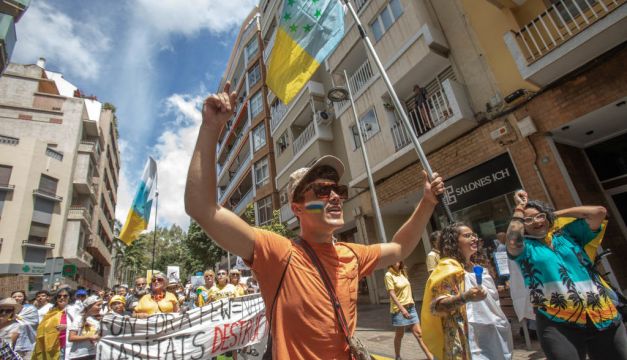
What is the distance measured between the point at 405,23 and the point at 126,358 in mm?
11749

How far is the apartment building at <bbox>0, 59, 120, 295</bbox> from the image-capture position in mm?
22375

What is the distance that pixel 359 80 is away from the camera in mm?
13844

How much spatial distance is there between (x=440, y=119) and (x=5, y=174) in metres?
30.3

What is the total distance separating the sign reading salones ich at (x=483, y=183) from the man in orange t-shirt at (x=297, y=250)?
7886mm

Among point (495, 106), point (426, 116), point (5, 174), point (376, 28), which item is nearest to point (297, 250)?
point (495, 106)

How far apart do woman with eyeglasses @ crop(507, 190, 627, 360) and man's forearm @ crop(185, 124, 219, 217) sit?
2887 mm

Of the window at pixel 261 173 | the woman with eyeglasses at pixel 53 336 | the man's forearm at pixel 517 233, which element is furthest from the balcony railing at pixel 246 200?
the man's forearm at pixel 517 233

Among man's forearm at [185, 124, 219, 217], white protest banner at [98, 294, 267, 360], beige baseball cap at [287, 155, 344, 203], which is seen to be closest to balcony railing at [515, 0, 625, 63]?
beige baseball cap at [287, 155, 344, 203]

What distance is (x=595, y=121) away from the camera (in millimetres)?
7352

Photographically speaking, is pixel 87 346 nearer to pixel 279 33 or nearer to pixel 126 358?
pixel 126 358

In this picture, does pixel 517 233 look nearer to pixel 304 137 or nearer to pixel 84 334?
pixel 84 334

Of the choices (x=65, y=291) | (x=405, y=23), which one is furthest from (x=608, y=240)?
(x=65, y=291)

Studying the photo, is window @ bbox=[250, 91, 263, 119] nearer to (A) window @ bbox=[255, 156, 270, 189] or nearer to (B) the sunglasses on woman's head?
(A) window @ bbox=[255, 156, 270, 189]

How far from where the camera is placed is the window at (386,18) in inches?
441
